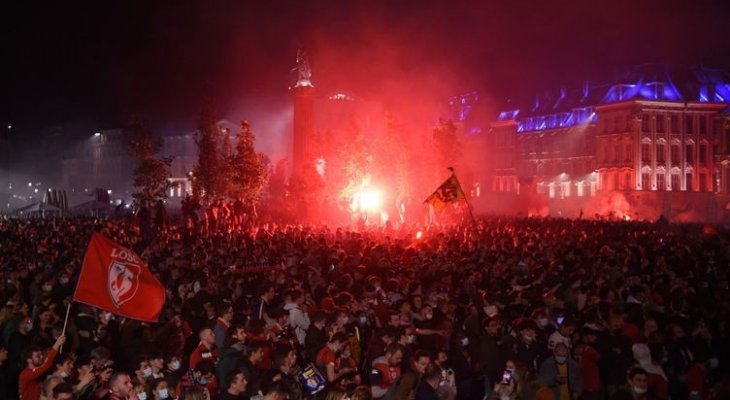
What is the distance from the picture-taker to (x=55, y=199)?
4819cm

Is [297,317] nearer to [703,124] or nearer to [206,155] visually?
[206,155]

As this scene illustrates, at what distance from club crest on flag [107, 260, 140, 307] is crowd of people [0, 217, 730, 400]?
2.24ft

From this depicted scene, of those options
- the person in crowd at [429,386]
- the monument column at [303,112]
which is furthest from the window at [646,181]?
the person in crowd at [429,386]

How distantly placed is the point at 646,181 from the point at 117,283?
5828 cm

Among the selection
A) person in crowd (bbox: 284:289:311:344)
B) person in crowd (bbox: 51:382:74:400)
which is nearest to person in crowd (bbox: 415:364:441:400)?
person in crowd (bbox: 51:382:74:400)

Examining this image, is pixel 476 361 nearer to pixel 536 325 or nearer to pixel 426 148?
pixel 536 325

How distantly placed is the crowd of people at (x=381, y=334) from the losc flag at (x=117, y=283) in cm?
51

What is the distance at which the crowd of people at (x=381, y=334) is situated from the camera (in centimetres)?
710

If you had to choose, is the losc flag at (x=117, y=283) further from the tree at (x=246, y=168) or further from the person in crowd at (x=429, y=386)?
the tree at (x=246, y=168)

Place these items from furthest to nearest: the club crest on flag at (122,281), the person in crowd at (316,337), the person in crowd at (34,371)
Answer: the person in crowd at (316,337) → the club crest on flag at (122,281) → the person in crowd at (34,371)

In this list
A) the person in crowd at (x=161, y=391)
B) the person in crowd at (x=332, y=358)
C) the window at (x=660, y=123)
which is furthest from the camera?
the window at (x=660, y=123)

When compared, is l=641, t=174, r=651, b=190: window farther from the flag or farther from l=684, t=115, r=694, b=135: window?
the flag

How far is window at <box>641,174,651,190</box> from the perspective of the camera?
59.6m

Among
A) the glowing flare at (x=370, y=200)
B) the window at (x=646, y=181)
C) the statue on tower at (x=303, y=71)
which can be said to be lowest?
the glowing flare at (x=370, y=200)
